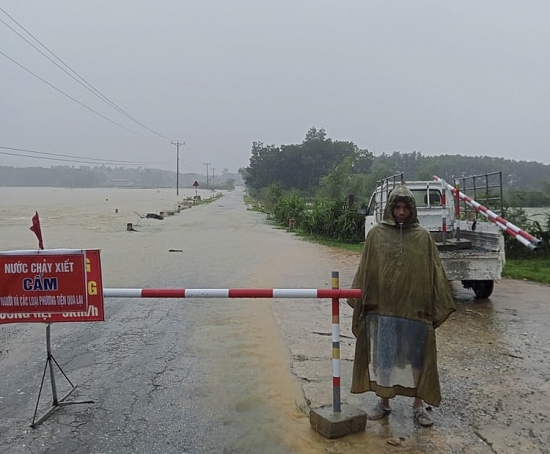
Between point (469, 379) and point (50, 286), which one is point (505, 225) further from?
point (50, 286)

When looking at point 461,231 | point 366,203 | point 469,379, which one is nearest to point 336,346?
point 469,379

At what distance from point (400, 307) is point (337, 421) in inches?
36.8

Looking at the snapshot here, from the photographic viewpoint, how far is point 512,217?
15.1 meters

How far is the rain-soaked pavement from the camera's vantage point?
3922 millimetres

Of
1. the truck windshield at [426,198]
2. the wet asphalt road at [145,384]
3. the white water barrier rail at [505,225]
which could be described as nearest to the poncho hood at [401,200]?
the wet asphalt road at [145,384]

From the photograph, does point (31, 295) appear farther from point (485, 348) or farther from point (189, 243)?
point (189, 243)

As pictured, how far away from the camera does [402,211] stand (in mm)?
4055

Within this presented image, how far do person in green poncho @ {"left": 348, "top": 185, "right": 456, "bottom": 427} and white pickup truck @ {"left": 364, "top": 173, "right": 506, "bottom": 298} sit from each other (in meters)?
→ 4.37

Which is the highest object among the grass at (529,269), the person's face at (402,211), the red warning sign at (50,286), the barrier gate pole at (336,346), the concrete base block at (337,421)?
the person's face at (402,211)

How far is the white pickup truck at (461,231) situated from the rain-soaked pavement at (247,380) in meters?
0.58

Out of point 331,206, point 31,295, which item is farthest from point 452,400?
point 331,206

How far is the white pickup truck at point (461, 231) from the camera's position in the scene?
325 inches

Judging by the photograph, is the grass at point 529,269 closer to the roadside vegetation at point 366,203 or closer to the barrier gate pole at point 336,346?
the roadside vegetation at point 366,203

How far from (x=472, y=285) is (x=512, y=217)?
6465mm
